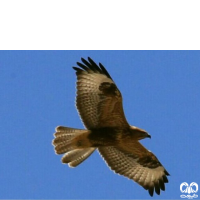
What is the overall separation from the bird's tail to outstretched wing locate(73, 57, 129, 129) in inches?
8.6

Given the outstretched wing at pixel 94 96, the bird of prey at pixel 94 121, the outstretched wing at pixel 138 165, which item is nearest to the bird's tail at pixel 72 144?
the bird of prey at pixel 94 121

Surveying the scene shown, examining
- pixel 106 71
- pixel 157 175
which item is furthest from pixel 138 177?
pixel 106 71

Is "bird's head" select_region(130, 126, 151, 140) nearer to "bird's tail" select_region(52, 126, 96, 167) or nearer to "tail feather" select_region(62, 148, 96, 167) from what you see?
"bird's tail" select_region(52, 126, 96, 167)

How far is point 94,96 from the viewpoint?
8953 millimetres

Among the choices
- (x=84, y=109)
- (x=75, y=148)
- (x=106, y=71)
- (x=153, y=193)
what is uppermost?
(x=106, y=71)

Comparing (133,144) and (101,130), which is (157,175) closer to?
(133,144)

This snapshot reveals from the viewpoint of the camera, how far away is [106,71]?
29.3ft

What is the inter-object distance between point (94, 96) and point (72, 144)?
0.84m

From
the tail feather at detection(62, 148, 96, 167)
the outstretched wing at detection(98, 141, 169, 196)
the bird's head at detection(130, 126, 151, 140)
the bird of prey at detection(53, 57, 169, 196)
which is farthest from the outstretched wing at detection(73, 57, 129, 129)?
the outstretched wing at detection(98, 141, 169, 196)

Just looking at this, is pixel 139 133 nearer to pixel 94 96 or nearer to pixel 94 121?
pixel 94 121

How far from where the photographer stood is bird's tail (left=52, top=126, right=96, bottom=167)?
895cm

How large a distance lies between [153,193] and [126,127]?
1320 mm

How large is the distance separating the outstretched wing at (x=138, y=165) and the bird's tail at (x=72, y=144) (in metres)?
0.65

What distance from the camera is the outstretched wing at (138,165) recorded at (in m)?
9.49
